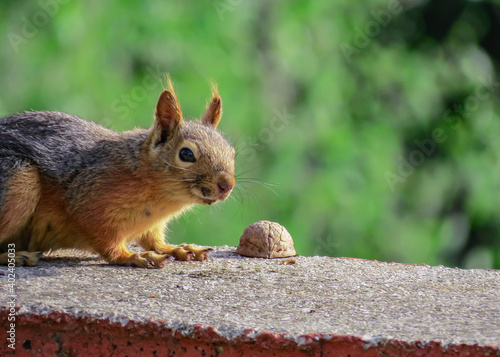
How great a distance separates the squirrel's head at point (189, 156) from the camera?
9.59 ft

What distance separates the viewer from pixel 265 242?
3.30 metres

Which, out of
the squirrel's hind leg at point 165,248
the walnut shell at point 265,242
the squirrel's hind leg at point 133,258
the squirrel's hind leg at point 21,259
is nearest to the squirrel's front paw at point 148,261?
the squirrel's hind leg at point 133,258

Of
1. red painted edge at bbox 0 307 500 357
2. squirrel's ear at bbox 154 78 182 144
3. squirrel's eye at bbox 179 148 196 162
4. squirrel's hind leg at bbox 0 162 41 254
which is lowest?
red painted edge at bbox 0 307 500 357

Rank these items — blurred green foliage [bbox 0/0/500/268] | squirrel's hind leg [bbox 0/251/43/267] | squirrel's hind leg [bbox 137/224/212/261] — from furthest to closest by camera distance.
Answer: blurred green foliage [bbox 0/0/500/268], squirrel's hind leg [bbox 137/224/212/261], squirrel's hind leg [bbox 0/251/43/267]

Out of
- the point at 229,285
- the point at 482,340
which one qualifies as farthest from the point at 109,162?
the point at 482,340

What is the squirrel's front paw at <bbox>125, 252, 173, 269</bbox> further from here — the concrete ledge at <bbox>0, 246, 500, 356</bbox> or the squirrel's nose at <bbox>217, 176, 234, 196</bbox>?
the squirrel's nose at <bbox>217, 176, 234, 196</bbox>

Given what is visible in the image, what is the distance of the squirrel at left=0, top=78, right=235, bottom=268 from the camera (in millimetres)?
2939

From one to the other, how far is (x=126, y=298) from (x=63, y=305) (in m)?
0.22

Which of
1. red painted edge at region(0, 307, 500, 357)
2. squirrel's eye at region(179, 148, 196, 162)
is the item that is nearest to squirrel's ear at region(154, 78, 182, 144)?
squirrel's eye at region(179, 148, 196, 162)

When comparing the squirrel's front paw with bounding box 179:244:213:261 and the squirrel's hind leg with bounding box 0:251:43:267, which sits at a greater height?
the squirrel's front paw with bounding box 179:244:213:261

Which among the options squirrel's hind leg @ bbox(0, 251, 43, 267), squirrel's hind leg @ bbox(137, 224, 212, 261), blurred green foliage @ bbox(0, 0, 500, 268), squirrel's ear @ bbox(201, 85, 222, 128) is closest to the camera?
squirrel's hind leg @ bbox(0, 251, 43, 267)

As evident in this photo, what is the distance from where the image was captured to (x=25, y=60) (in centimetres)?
400

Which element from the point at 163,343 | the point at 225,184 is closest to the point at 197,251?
the point at 225,184

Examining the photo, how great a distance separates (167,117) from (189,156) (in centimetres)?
19
